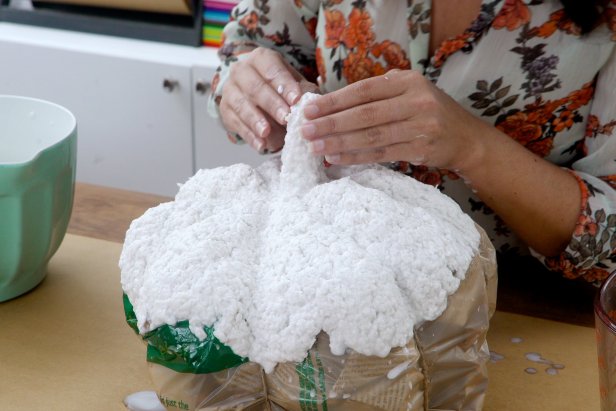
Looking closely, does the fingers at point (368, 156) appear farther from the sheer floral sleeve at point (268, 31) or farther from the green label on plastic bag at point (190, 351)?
the sheer floral sleeve at point (268, 31)

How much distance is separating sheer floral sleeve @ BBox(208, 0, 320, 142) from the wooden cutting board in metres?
0.34

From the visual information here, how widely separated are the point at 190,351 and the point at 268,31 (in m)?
0.63

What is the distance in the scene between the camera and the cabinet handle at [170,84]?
5.91 feet

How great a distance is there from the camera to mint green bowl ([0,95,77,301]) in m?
0.79

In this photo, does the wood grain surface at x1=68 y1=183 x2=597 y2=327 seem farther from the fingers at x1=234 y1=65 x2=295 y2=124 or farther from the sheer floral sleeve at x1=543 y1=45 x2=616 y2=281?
the fingers at x1=234 y1=65 x2=295 y2=124

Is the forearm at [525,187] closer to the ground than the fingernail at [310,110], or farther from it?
closer to the ground

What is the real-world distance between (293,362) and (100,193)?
1.86 ft

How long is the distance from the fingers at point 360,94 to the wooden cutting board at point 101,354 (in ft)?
0.90

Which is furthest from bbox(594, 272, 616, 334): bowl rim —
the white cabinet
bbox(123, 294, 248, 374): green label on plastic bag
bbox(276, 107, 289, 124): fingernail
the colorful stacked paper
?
the colorful stacked paper

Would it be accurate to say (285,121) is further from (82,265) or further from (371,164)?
(82,265)

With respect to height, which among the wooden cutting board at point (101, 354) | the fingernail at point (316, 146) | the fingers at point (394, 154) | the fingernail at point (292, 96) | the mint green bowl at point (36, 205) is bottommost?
the wooden cutting board at point (101, 354)

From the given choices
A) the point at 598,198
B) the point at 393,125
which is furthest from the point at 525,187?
the point at 393,125

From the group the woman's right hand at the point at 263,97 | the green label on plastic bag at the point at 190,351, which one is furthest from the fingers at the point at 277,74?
the green label on plastic bag at the point at 190,351

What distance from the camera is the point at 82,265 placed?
3.04 ft
